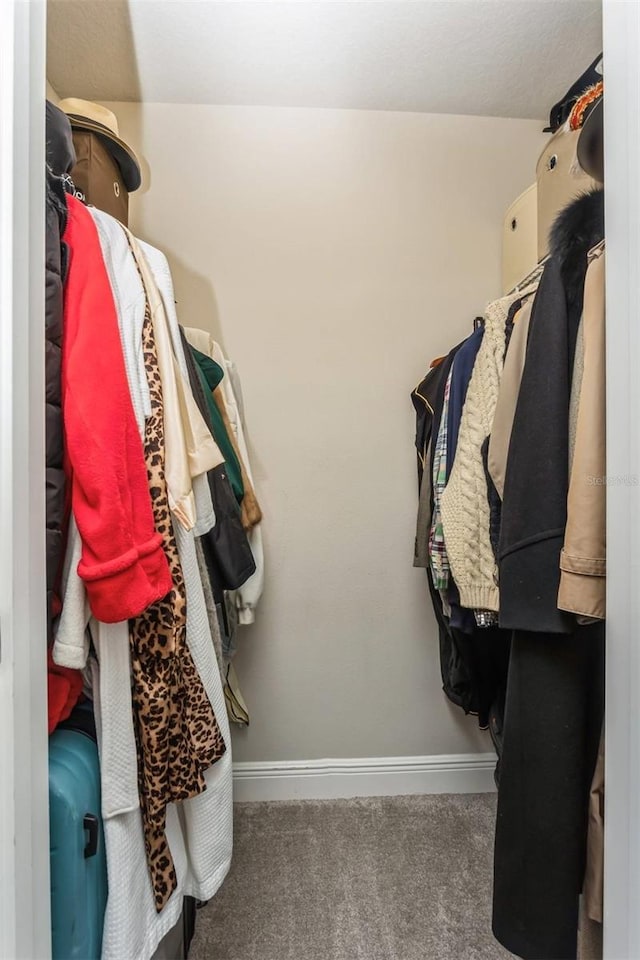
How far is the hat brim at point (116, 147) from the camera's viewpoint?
0.94 m

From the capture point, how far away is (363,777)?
1569mm

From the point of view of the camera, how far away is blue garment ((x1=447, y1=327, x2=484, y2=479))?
1.13m

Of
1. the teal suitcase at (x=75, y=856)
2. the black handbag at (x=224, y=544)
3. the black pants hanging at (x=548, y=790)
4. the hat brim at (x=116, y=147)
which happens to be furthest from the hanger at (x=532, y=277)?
the teal suitcase at (x=75, y=856)

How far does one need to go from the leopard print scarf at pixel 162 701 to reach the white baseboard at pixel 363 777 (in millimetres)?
860

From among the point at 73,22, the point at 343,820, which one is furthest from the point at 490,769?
the point at 73,22

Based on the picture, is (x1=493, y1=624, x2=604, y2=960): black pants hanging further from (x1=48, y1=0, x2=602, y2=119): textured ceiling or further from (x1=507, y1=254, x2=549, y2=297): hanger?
(x1=48, y1=0, x2=602, y2=119): textured ceiling

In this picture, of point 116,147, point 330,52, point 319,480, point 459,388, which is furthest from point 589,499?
point 330,52

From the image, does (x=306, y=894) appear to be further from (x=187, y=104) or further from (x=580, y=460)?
(x=187, y=104)

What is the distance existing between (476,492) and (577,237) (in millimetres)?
480

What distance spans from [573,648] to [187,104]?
192 cm

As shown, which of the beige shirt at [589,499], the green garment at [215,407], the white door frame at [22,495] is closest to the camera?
the white door frame at [22,495]

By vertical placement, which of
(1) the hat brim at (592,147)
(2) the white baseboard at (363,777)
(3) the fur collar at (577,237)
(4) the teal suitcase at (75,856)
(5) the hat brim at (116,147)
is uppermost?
(5) the hat brim at (116,147)

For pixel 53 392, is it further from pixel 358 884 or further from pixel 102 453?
pixel 358 884

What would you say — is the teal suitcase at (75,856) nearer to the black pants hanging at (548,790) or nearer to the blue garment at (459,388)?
the black pants hanging at (548,790)
